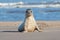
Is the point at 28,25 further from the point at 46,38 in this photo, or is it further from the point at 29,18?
the point at 46,38

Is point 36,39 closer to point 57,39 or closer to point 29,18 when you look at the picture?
point 57,39

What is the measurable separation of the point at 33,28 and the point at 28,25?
0.23 meters

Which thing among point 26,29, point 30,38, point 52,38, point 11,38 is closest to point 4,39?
point 11,38

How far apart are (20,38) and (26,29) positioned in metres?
2.96

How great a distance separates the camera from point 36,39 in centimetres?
757

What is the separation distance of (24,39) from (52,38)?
79 centimetres

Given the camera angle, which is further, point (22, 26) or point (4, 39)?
point (22, 26)

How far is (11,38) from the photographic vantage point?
7.75 meters

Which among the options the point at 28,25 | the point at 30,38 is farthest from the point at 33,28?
the point at 30,38

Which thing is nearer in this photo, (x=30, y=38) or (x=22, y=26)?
(x=30, y=38)

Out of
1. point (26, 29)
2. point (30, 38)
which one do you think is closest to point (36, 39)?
point (30, 38)

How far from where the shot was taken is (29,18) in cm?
1079

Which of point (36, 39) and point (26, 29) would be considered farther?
point (26, 29)

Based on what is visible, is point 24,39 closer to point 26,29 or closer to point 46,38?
point 46,38
